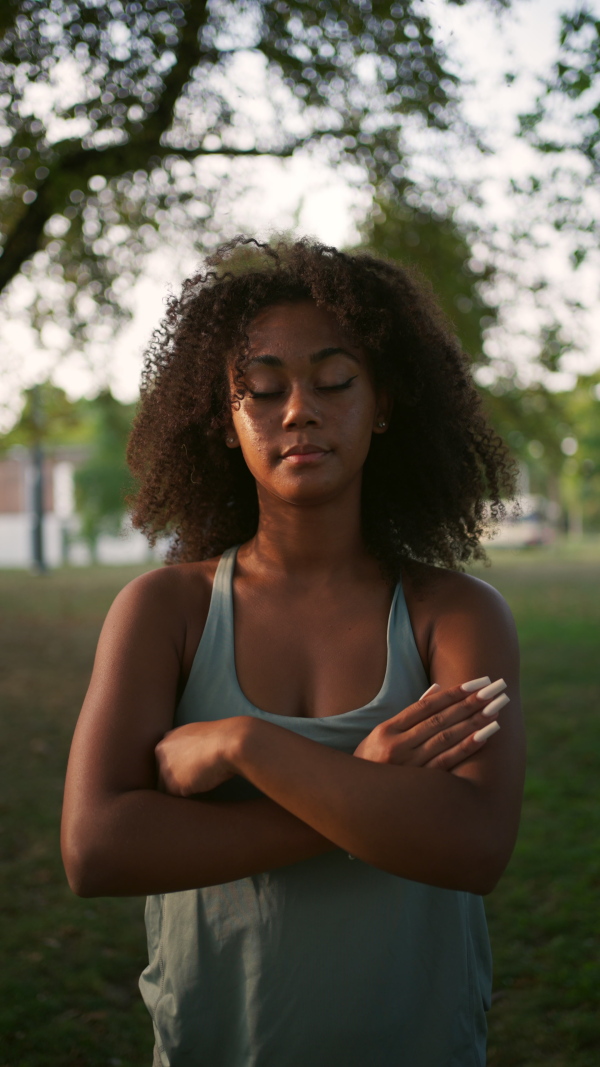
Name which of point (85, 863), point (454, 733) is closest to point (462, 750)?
point (454, 733)

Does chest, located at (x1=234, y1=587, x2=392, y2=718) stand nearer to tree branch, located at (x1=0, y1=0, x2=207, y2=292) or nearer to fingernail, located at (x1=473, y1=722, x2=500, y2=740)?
fingernail, located at (x1=473, y1=722, x2=500, y2=740)

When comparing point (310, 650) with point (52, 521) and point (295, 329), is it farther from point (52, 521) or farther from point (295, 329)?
point (52, 521)

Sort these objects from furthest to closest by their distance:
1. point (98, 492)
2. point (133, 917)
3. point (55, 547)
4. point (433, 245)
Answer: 1. point (55, 547)
2. point (98, 492)
3. point (433, 245)
4. point (133, 917)

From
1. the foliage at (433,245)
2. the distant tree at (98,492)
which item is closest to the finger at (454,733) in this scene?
the foliage at (433,245)

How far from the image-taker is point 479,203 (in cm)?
843

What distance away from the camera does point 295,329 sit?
201cm

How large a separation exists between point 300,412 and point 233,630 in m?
0.49

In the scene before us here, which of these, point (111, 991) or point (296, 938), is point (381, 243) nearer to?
point (111, 991)

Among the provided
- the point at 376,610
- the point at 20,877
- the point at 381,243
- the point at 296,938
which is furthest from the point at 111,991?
the point at 381,243

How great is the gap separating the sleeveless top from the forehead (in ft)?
2.23

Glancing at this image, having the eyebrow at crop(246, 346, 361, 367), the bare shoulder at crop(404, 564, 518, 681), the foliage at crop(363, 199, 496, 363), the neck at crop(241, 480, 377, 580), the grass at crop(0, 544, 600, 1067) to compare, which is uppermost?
the foliage at crop(363, 199, 496, 363)

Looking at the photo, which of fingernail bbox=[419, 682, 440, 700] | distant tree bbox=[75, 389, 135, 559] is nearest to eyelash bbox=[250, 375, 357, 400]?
fingernail bbox=[419, 682, 440, 700]

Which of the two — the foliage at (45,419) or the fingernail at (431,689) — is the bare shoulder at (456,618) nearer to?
the fingernail at (431,689)

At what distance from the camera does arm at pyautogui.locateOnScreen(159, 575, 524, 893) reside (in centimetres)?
164
